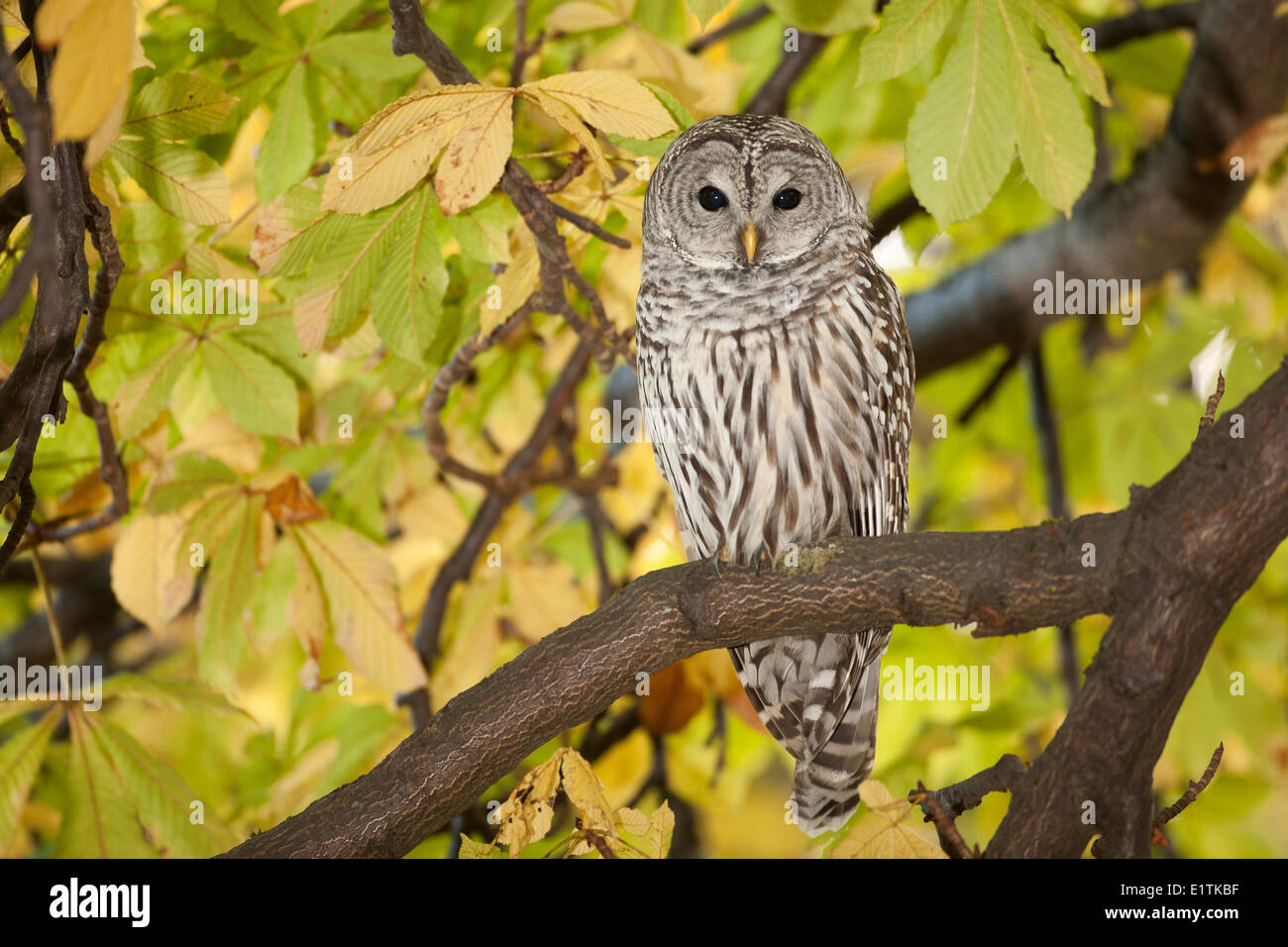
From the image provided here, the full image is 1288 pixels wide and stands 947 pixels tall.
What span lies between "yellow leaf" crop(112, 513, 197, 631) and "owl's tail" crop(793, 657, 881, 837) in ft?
4.88

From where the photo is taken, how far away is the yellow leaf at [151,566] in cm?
238

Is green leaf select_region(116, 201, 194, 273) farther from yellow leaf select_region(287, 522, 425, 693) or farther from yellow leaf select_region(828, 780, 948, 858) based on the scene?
yellow leaf select_region(828, 780, 948, 858)

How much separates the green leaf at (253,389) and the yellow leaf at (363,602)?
24 cm

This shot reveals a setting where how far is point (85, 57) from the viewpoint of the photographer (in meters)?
1.08

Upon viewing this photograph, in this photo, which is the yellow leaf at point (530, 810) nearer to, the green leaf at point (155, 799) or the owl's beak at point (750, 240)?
the green leaf at point (155, 799)

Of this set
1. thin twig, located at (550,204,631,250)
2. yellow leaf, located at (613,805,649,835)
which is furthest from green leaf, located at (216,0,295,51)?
yellow leaf, located at (613,805,649,835)

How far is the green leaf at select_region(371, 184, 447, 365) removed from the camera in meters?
1.98

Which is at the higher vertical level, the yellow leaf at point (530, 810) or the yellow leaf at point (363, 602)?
the yellow leaf at point (363, 602)

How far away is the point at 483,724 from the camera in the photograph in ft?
5.94

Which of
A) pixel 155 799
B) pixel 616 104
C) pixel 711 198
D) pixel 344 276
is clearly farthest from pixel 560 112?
pixel 155 799

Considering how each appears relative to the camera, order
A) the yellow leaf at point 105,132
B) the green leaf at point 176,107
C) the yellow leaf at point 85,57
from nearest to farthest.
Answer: the yellow leaf at point 85,57 → the yellow leaf at point 105,132 → the green leaf at point 176,107

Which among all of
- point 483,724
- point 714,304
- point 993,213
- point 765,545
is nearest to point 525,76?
point 714,304

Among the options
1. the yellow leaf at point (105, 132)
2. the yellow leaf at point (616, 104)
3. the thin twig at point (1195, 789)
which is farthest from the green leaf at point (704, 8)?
the thin twig at point (1195, 789)
